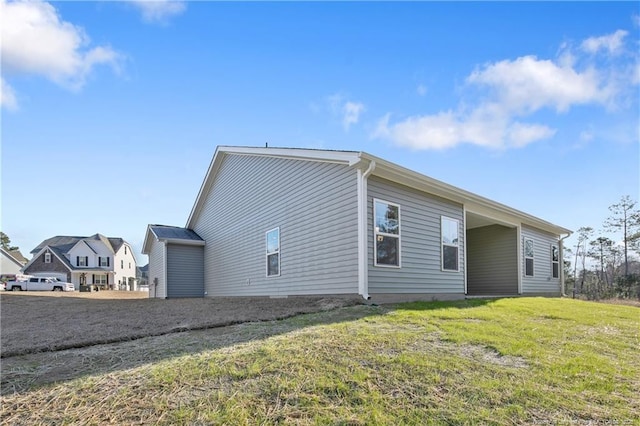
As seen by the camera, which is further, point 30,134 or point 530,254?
point 530,254

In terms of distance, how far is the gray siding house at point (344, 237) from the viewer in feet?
28.9

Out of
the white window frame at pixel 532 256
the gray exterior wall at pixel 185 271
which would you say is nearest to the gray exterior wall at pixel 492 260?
the white window frame at pixel 532 256

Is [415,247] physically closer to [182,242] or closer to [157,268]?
[182,242]

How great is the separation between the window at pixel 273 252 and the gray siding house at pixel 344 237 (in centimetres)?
3

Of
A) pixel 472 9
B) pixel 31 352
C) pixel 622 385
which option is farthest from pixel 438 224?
pixel 31 352

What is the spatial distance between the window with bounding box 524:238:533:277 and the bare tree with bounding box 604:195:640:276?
16052mm

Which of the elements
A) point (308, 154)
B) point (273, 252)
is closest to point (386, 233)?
point (308, 154)

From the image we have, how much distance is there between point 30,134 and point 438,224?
10.4 m

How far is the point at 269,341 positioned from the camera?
16.1 feet

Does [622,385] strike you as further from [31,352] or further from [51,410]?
[31,352]

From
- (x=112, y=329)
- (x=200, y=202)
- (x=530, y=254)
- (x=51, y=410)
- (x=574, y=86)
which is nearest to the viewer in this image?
(x=51, y=410)

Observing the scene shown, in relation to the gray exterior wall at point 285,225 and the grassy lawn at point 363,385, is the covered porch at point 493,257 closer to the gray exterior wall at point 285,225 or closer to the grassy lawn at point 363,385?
the gray exterior wall at point 285,225

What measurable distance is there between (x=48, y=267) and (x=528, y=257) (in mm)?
45296

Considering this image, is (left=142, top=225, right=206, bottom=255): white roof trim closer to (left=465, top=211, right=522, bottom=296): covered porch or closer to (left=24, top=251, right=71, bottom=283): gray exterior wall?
(left=465, top=211, right=522, bottom=296): covered porch
